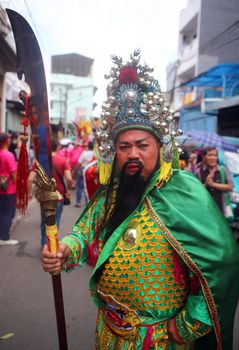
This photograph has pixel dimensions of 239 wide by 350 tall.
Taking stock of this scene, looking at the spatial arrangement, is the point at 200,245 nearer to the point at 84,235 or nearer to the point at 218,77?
the point at 84,235

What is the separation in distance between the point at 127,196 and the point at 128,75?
683 mm

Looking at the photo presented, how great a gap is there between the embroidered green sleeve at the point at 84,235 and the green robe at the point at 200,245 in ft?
0.08

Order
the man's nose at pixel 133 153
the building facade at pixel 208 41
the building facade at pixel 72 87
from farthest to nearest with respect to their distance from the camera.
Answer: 1. the building facade at pixel 72 87
2. the building facade at pixel 208 41
3. the man's nose at pixel 133 153

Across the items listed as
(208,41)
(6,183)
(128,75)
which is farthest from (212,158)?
(208,41)

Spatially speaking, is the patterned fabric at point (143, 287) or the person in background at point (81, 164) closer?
the patterned fabric at point (143, 287)

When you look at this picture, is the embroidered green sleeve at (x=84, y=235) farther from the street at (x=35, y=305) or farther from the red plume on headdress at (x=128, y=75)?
the street at (x=35, y=305)

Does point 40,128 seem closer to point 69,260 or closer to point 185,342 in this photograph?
point 69,260

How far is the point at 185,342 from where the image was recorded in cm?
172

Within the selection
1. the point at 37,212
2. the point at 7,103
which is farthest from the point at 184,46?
the point at 37,212

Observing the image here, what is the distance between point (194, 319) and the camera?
5.37ft

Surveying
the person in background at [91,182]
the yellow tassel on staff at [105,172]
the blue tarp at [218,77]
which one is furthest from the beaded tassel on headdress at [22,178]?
the blue tarp at [218,77]

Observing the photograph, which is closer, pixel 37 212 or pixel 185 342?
pixel 185 342

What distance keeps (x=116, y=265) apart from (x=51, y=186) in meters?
0.53

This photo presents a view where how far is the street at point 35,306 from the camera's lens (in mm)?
3157
